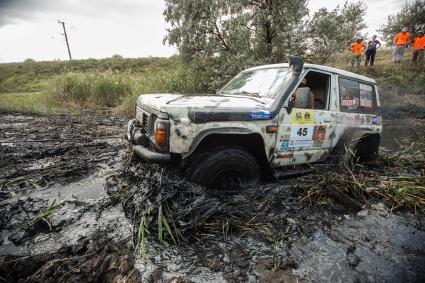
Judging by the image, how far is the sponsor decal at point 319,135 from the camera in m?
3.78

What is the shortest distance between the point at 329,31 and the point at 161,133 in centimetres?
935

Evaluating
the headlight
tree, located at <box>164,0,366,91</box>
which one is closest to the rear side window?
the headlight

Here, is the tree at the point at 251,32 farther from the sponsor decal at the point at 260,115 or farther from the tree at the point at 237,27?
the sponsor decal at the point at 260,115

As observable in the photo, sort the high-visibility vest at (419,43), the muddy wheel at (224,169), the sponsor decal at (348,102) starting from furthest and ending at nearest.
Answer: the high-visibility vest at (419,43), the sponsor decal at (348,102), the muddy wheel at (224,169)

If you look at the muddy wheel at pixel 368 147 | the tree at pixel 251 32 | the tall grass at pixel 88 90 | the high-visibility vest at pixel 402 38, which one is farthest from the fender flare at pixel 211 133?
the high-visibility vest at pixel 402 38

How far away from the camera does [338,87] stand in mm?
4055

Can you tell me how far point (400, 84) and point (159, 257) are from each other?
16.1m

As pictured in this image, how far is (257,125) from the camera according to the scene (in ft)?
10.2

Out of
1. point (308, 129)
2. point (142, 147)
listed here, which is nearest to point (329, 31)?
point (308, 129)

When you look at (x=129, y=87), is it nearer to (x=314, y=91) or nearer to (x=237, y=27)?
(x=237, y=27)

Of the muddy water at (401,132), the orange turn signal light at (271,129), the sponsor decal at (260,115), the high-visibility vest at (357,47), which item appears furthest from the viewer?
the high-visibility vest at (357,47)

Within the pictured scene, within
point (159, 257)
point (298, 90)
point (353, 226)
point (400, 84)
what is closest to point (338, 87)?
point (298, 90)

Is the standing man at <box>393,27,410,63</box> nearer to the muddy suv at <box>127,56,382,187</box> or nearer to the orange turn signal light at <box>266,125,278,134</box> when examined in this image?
the muddy suv at <box>127,56,382,187</box>

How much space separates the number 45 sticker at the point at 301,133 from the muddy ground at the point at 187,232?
641 millimetres
